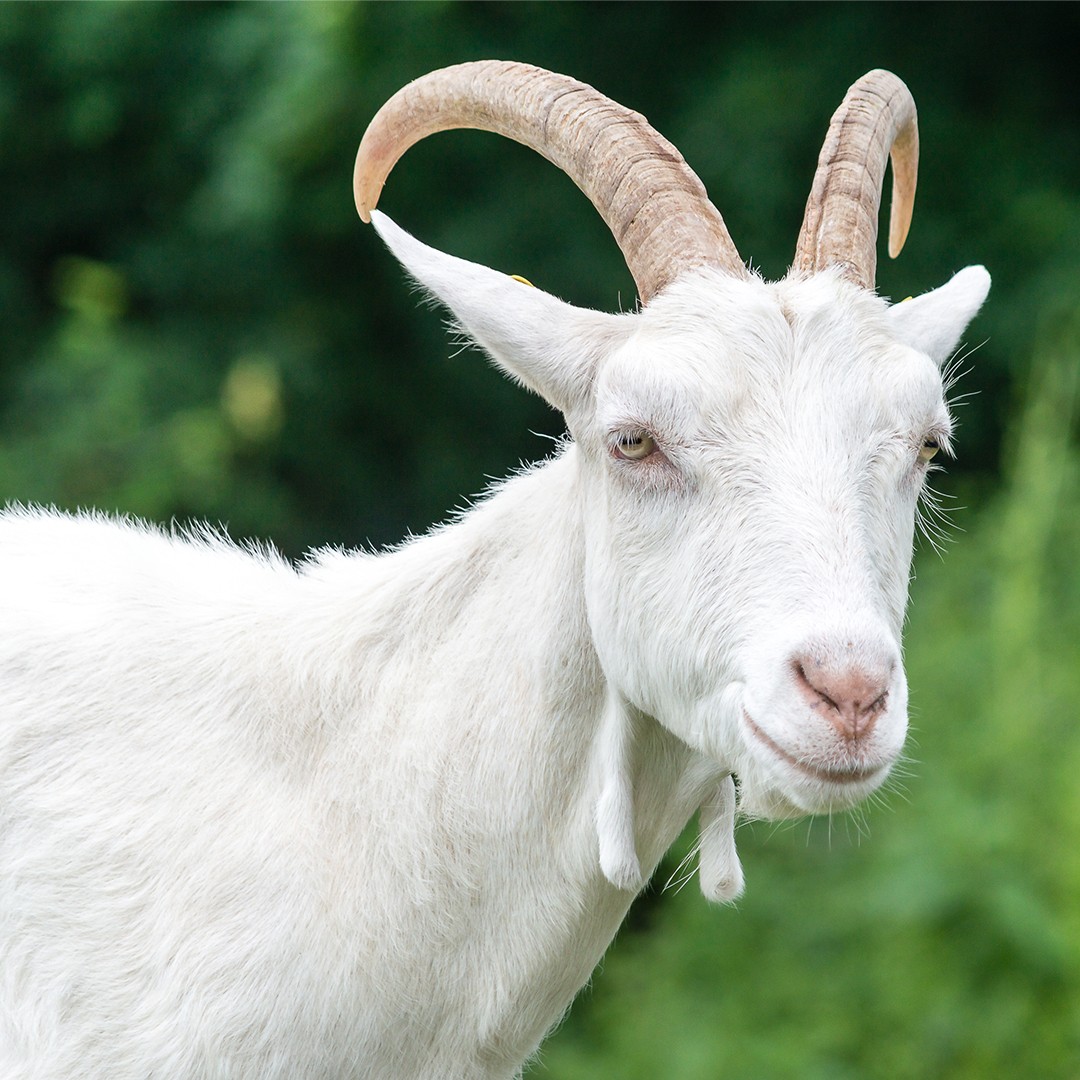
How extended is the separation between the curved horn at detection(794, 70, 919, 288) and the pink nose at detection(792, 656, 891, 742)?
0.93 m

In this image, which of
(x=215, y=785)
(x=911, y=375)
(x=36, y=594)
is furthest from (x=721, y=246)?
(x=36, y=594)

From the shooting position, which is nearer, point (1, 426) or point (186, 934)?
point (186, 934)

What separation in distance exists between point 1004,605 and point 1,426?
616 centimetres

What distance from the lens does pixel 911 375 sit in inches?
104

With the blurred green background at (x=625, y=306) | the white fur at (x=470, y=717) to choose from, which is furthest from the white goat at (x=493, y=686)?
the blurred green background at (x=625, y=306)

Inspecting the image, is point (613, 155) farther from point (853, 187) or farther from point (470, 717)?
point (470, 717)

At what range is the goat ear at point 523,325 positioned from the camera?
2754mm

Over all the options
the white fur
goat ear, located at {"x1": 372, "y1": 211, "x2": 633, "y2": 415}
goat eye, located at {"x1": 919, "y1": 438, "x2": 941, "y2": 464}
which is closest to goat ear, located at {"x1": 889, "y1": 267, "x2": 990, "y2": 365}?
the white fur

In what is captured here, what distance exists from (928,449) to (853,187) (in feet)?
1.98

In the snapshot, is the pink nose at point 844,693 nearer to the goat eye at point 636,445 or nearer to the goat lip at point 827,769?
the goat lip at point 827,769

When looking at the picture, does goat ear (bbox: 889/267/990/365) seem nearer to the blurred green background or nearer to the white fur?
the white fur

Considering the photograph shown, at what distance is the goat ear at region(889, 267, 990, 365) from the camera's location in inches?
117

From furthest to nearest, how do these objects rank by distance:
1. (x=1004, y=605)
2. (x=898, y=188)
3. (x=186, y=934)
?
(x=1004, y=605) < (x=898, y=188) < (x=186, y=934)

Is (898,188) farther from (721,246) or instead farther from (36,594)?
(36,594)
